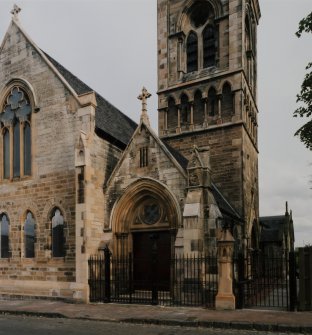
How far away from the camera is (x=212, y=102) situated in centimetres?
2205

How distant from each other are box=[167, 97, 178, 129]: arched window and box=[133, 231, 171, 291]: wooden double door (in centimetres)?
838

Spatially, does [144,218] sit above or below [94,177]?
below

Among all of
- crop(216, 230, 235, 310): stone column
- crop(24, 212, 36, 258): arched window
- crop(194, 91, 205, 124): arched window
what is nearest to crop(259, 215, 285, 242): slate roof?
crop(194, 91, 205, 124): arched window

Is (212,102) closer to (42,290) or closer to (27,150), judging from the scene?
(27,150)

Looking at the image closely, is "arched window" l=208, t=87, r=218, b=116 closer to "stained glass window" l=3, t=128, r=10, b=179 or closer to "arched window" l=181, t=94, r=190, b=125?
"arched window" l=181, t=94, r=190, b=125

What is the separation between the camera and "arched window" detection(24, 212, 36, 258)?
56.7 feet

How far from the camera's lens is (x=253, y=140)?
24.2 meters

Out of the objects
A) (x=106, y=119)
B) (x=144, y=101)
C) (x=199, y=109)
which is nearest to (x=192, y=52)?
(x=199, y=109)

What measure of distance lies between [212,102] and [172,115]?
7.97ft

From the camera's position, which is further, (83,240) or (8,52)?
(8,52)

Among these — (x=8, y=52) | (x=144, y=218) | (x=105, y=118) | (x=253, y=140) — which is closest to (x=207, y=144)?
(x=253, y=140)

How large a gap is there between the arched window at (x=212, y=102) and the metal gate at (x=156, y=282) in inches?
368

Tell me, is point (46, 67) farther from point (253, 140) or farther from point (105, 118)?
point (253, 140)

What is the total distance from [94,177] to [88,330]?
7.09 meters
